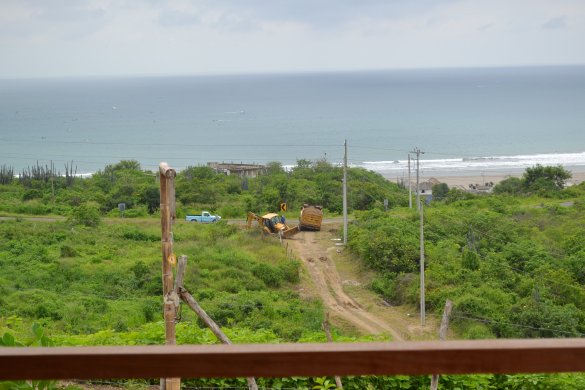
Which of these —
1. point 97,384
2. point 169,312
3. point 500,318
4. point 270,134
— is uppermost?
point 270,134

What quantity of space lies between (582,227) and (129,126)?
69.1 m

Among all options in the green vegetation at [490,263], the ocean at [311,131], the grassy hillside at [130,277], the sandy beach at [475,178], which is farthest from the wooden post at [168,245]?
the ocean at [311,131]

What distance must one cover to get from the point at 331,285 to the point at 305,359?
56.6 ft

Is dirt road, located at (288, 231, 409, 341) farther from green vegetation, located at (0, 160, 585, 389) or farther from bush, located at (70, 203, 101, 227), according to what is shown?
bush, located at (70, 203, 101, 227)

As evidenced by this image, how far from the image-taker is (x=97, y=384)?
20.8 ft

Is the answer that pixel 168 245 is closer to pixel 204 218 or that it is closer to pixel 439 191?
pixel 204 218

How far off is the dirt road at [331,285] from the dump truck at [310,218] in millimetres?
256

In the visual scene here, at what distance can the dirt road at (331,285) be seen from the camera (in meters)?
15.2

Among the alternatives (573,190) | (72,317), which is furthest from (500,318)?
(573,190)

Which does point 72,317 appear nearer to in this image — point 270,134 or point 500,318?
point 500,318

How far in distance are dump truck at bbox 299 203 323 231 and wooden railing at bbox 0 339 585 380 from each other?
891 inches

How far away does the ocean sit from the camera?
58.1 meters

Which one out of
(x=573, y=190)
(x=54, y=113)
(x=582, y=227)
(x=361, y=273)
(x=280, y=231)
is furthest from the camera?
(x=54, y=113)

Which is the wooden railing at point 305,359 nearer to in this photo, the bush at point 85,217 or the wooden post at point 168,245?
the wooden post at point 168,245
